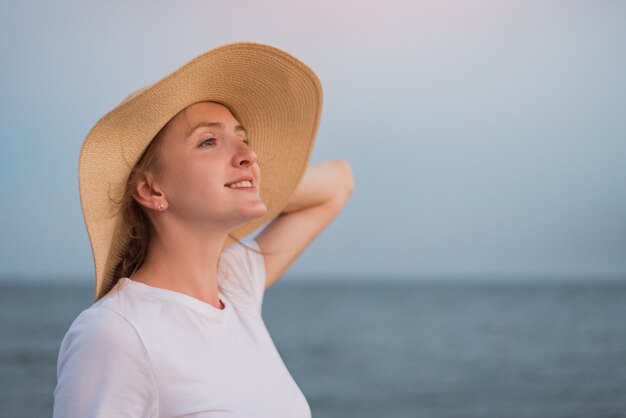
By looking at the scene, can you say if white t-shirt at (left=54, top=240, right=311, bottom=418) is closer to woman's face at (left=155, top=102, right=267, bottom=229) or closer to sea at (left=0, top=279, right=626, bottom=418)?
woman's face at (left=155, top=102, right=267, bottom=229)

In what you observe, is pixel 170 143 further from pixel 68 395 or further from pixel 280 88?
pixel 68 395

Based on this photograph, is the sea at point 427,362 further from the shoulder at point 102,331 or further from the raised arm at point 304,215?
the shoulder at point 102,331

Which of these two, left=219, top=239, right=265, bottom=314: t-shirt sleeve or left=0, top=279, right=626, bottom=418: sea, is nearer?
left=219, top=239, right=265, bottom=314: t-shirt sleeve

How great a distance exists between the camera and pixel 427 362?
15.4m

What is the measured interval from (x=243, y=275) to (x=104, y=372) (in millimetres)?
716

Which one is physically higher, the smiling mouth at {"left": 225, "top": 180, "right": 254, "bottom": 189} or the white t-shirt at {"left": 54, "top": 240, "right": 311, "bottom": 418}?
the smiling mouth at {"left": 225, "top": 180, "right": 254, "bottom": 189}

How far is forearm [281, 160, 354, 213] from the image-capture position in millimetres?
2518

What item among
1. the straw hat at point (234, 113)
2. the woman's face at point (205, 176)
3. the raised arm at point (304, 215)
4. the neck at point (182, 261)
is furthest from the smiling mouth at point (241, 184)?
the raised arm at point (304, 215)

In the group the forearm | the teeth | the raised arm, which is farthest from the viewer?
the forearm

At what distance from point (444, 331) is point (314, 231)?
2015cm

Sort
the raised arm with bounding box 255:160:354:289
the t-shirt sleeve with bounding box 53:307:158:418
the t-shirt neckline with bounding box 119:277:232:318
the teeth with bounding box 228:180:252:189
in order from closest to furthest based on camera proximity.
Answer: the t-shirt sleeve with bounding box 53:307:158:418, the t-shirt neckline with bounding box 119:277:232:318, the teeth with bounding box 228:180:252:189, the raised arm with bounding box 255:160:354:289

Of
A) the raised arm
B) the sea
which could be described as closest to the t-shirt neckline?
the raised arm

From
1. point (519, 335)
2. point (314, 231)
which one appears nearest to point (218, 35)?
point (314, 231)

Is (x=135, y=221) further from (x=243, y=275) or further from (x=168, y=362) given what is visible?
(x=168, y=362)
